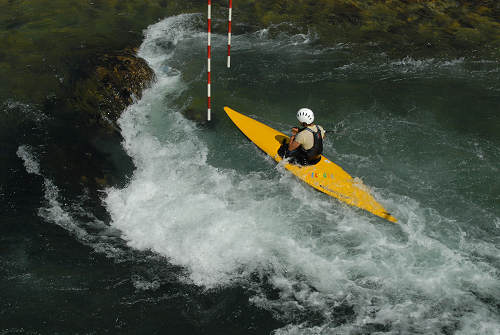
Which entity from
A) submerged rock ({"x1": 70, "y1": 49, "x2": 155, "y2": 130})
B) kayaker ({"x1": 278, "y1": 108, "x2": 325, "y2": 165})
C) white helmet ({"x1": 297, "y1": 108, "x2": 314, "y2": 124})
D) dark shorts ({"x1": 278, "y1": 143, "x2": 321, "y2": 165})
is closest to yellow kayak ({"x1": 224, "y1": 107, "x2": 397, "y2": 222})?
dark shorts ({"x1": 278, "y1": 143, "x2": 321, "y2": 165})

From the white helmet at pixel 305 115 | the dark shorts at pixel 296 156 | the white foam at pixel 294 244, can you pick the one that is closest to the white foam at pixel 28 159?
the white foam at pixel 294 244

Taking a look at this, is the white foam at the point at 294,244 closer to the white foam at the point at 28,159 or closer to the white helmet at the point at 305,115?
the white helmet at the point at 305,115

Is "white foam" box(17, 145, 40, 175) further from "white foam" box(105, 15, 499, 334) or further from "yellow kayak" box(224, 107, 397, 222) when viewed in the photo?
"yellow kayak" box(224, 107, 397, 222)

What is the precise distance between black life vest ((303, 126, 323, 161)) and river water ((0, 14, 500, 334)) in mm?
575

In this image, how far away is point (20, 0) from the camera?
503 inches

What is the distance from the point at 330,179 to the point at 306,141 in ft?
2.65

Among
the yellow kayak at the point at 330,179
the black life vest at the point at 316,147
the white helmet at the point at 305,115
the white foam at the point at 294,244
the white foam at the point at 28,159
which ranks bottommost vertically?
the white foam at the point at 294,244

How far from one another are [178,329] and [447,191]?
16.5ft

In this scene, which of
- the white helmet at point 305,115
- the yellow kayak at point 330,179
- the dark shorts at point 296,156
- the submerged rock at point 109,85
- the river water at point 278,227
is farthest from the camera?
→ the submerged rock at point 109,85

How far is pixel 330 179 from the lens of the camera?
274 inches

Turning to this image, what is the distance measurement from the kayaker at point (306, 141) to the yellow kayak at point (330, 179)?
0.61 feet

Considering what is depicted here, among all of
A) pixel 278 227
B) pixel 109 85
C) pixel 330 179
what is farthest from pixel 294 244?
pixel 109 85

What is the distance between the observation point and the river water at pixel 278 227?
5020 mm

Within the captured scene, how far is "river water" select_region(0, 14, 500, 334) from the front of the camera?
502 centimetres
